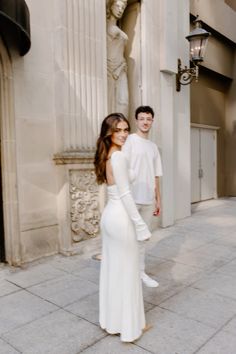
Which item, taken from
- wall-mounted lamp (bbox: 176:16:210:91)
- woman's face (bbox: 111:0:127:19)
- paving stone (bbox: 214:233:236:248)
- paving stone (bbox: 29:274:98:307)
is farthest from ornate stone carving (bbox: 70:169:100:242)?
wall-mounted lamp (bbox: 176:16:210:91)

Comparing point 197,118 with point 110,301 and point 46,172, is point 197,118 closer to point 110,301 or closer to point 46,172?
point 46,172

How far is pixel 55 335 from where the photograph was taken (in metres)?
2.72

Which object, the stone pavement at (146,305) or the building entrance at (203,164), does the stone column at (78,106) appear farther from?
the building entrance at (203,164)

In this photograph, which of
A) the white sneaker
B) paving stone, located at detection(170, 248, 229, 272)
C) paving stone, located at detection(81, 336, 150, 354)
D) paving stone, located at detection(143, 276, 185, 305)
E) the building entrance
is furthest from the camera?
the building entrance

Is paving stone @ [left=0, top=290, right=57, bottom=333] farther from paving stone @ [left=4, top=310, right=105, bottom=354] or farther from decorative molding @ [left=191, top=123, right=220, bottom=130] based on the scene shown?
decorative molding @ [left=191, top=123, right=220, bottom=130]

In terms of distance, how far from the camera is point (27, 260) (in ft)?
14.7

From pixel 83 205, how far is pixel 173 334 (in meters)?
2.66

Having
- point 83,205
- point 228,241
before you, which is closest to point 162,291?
point 83,205

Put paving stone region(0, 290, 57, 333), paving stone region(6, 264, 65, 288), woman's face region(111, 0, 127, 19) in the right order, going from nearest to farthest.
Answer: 1. paving stone region(0, 290, 57, 333)
2. paving stone region(6, 264, 65, 288)
3. woman's face region(111, 0, 127, 19)

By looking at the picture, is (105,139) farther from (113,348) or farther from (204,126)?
(204,126)

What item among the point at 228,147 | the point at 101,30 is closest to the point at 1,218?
the point at 101,30

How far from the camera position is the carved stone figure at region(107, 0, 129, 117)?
19.0ft

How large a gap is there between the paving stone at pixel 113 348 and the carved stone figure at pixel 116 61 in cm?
425

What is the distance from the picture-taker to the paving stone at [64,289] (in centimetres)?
341
